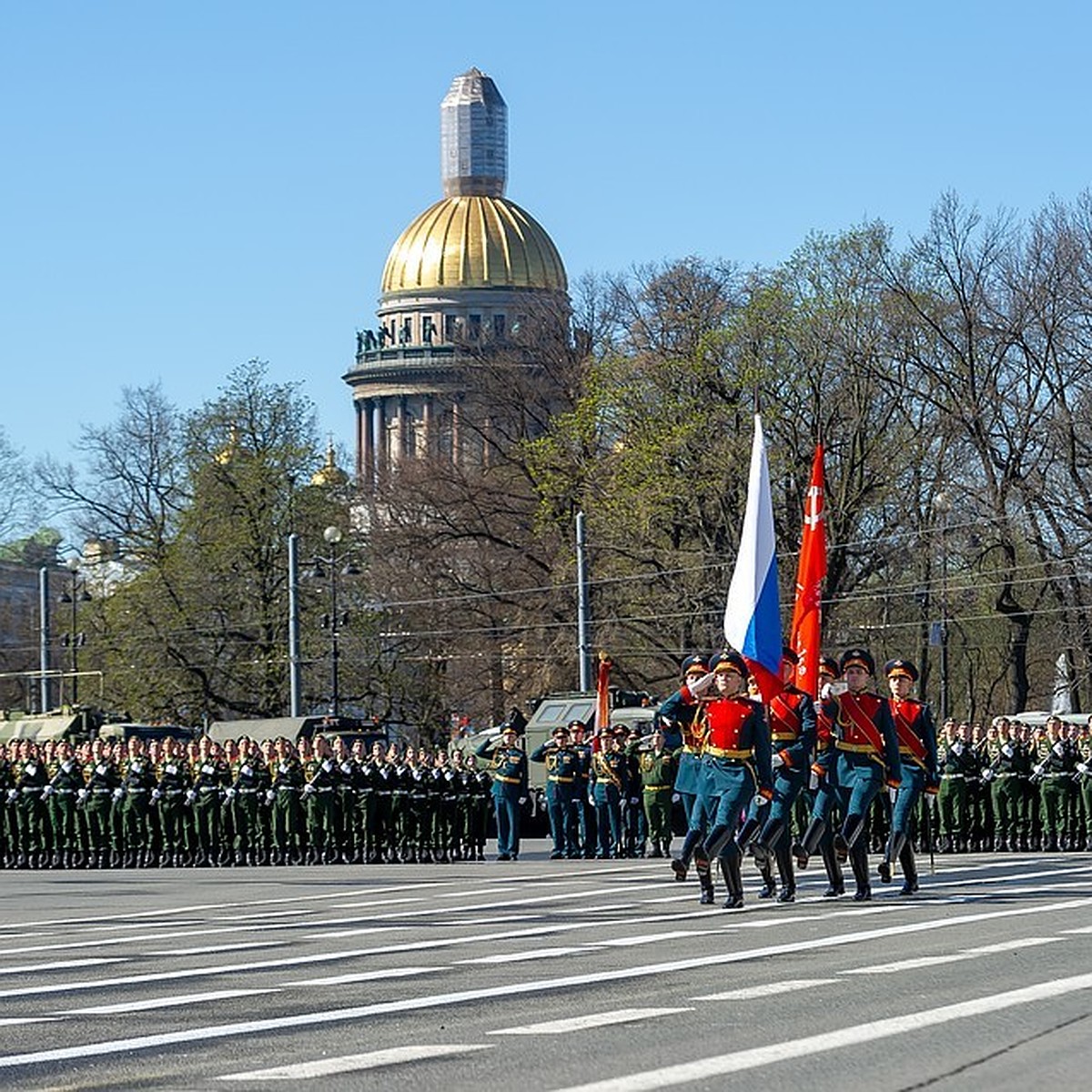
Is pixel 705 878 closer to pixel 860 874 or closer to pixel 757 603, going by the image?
pixel 860 874

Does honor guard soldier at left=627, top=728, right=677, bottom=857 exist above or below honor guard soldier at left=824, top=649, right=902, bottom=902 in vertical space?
below

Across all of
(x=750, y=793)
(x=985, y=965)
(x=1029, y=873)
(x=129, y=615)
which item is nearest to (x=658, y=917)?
(x=750, y=793)

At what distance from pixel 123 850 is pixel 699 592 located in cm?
2307

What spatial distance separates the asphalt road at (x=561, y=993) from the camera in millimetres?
9320

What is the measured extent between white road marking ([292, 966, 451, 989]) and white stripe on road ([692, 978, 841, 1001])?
2.11m

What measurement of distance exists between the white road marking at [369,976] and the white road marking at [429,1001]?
2.97 feet

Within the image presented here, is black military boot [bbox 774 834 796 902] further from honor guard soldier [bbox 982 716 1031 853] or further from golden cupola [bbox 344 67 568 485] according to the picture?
golden cupola [bbox 344 67 568 485]

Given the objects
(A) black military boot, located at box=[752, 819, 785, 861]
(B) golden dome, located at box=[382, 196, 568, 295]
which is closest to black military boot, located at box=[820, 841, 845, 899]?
(A) black military boot, located at box=[752, 819, 785, 861]

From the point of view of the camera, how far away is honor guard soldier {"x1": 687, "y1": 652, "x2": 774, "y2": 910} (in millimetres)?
17844

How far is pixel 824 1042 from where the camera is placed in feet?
32.2

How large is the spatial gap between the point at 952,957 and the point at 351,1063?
4965 millimetres

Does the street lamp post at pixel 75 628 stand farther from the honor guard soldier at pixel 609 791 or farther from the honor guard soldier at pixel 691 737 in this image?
the honor guard soldier at pixel 691 737

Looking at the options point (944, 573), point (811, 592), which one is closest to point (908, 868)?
point (811, 592)

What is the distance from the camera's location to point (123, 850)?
34.1 meters
